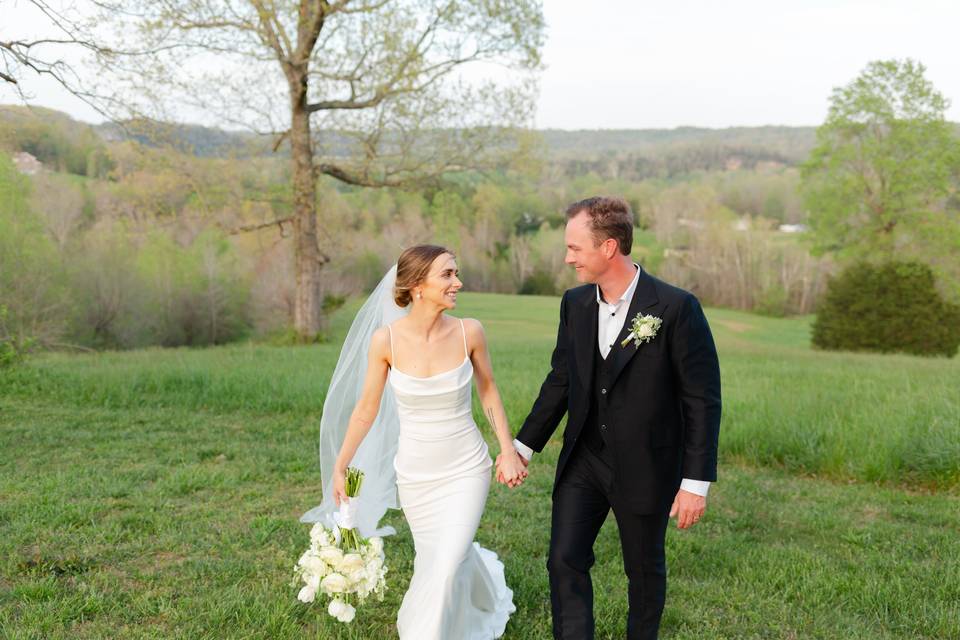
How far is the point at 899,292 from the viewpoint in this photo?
32.3m

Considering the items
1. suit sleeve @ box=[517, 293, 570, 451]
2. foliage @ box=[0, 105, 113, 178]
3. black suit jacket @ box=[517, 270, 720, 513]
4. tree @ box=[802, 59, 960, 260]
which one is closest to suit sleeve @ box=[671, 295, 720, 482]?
black suit jacket @ box=[517, 270, 720, 513]

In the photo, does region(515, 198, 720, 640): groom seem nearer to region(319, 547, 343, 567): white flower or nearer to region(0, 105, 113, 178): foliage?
region(319, 547, 343, 567): white flower

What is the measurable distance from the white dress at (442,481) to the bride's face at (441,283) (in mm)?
277

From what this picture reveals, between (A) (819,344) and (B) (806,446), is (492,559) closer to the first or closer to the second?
(B) (806,446)

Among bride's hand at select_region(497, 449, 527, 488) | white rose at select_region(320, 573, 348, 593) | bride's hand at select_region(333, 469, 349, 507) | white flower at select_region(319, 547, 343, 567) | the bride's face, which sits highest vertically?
the bride's face

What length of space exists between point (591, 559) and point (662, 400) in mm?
931

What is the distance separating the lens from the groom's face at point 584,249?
3945 mm

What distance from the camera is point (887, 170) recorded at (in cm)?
4038

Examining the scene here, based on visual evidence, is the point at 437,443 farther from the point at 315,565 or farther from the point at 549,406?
the point at 315,565

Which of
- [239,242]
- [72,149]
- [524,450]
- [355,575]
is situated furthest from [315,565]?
[239,242]

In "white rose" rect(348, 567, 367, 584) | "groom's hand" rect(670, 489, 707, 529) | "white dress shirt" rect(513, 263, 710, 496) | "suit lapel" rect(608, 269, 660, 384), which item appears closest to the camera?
"groom's hand" rect(670, 489, 707, 529)

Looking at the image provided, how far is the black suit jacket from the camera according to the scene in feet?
12.7

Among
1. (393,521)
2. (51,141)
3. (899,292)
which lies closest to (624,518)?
(393,521)

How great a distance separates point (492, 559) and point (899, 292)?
105ft
